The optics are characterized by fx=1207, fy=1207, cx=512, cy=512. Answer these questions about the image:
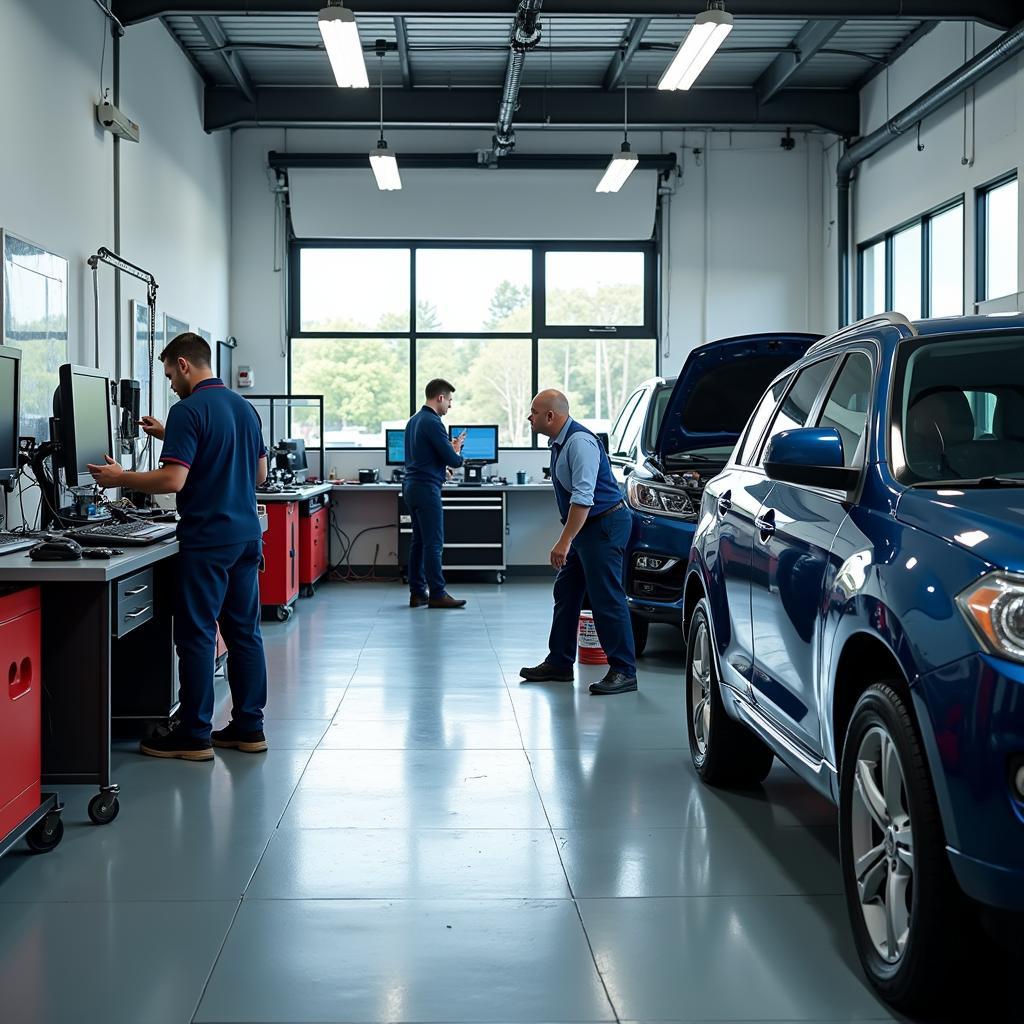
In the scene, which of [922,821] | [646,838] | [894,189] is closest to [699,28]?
[894,189]

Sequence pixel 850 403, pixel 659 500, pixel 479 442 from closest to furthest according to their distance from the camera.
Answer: pixel 850 403 < pixel 659 500 < pixel 479 442

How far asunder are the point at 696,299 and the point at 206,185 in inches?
190

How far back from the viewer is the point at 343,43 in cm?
724

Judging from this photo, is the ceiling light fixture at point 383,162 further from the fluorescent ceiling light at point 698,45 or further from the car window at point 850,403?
the car window at point 850,403

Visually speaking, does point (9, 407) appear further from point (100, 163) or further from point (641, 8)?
point (641, 8)

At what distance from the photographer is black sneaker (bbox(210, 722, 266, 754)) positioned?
16.0 ft

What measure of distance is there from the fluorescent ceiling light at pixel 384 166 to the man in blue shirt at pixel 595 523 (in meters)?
4.45

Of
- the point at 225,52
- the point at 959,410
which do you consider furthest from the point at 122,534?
the point at 225,52

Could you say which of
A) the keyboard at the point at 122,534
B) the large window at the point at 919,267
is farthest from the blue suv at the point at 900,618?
the large window at the point at 919,267

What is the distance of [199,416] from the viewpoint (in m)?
4.57

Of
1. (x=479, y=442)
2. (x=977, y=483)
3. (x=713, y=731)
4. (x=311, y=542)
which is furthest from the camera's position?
(x=479, y=442)

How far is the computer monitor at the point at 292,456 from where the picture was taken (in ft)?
33.6

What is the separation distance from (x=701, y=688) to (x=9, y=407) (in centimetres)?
270

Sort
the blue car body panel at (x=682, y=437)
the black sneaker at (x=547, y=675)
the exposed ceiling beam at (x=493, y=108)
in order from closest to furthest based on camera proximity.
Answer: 1. the blue car body panel at (x=682, y=437)
2. the black sneaker at (x=547, y=675)
3. the exposed ceiling beam at (x=493, y=108)
